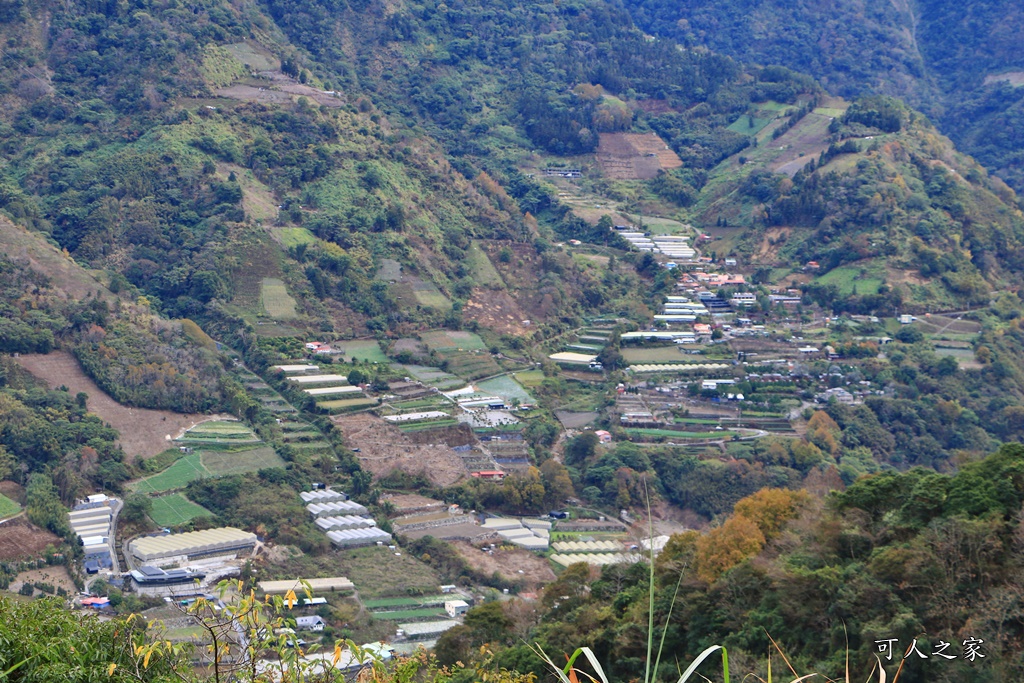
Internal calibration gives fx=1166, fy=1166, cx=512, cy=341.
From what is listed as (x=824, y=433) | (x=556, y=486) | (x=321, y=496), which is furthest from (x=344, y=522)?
(x=824, y=433)

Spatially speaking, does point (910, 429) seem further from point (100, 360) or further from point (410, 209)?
point (100, 360)

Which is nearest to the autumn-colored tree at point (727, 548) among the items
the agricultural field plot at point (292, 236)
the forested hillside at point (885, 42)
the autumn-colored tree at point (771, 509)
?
the autumn-colored tree at point (771, 509)

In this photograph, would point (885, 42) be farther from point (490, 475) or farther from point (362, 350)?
point (490, 475)

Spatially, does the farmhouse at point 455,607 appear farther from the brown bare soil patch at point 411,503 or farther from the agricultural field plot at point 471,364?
the agricultural field plot at point 471,364

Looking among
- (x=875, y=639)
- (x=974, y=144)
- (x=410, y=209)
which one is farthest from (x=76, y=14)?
(x=974, y=144)

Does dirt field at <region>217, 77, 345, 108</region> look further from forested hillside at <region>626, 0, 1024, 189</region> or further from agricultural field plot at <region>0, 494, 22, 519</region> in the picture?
forested hillside at <region>626, 0, 1024, 189</region>

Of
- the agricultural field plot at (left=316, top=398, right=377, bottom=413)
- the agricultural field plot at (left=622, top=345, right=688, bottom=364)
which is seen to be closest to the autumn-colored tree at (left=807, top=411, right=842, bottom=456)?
the agricultural field plot at (left=622, top=345, right=688, bottom=364)
